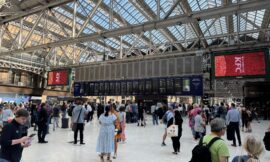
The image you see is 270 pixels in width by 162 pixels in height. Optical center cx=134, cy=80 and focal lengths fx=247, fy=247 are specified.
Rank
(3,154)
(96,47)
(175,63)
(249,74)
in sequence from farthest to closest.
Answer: (96,47) → (175,63) → (249,74) → (3,154)

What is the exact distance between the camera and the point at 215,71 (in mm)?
15500

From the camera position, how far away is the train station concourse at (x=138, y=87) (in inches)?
286

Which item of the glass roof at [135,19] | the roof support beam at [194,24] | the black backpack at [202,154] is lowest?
the black backpack at [202,154]

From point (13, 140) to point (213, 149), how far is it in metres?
2.82

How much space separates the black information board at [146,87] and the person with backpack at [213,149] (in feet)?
59.6

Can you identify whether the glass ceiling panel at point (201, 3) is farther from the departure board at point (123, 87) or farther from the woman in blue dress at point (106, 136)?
the woman in blue dress at point (106, 136)

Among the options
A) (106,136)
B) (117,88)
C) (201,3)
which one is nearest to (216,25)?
(201,3)

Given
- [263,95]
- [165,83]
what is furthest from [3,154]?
[263,95]

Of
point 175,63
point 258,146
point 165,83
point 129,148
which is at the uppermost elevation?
point 175,63

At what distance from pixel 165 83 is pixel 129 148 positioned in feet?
48.5

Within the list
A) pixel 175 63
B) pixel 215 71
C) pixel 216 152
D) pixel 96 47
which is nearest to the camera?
pixel 216 152

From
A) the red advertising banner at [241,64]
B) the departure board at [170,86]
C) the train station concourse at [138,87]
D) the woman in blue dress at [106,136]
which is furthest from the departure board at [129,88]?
the woman in blue dress at [106,136]

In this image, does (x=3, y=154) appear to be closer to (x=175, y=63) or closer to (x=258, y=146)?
(x=258, y=146)

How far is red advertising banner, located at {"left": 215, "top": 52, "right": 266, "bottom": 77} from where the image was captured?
1417cm
